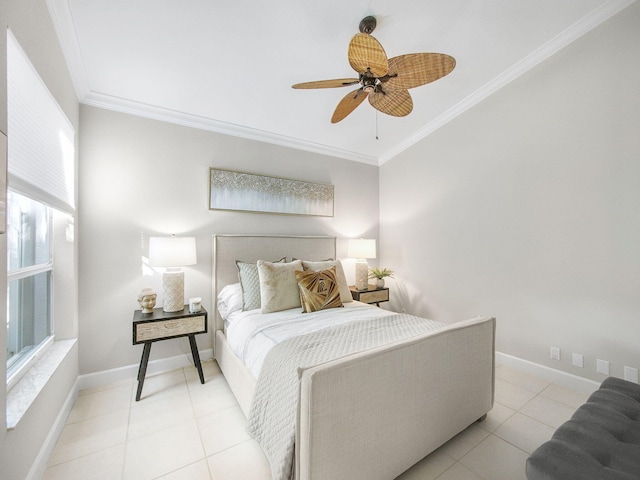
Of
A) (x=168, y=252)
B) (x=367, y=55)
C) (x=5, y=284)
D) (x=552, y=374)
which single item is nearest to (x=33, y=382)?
(x=5, y=284)

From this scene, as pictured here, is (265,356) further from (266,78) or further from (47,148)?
(266,78)

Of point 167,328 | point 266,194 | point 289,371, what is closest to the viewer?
point 289,371

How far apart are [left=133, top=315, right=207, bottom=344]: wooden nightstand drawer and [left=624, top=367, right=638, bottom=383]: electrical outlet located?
11.2ft

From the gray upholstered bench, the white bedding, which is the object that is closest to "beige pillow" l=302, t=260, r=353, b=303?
the white bedding

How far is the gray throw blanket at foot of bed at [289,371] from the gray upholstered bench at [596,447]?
0.76 meters

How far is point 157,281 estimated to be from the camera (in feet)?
8.62

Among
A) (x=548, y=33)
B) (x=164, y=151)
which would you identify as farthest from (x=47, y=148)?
(x=548, y=33)

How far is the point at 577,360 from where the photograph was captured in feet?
7.54

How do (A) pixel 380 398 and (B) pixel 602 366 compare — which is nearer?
(A) pixel 380 398

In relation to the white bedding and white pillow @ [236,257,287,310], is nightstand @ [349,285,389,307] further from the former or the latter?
white pillow @ [236,257,287,310]

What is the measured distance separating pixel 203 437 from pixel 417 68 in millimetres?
2704

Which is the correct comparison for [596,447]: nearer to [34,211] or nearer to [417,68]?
[417,68]

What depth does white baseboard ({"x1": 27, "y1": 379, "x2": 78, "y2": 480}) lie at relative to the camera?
137cm

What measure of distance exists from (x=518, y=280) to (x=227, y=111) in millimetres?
3394
